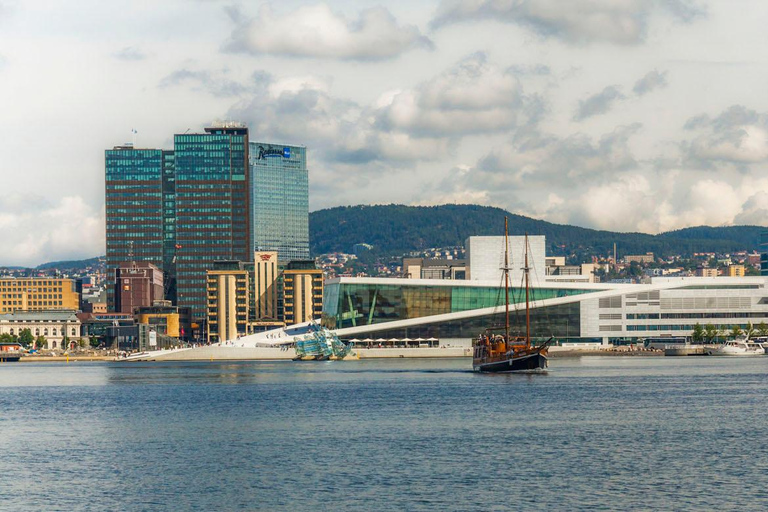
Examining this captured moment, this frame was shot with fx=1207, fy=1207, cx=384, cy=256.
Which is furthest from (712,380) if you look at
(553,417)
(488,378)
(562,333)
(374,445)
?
(562,333)

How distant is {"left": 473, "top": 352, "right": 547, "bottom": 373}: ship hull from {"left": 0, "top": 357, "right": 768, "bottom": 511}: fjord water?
21.5 m

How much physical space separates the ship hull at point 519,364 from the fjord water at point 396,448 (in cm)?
2153

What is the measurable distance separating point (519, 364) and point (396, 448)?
6902 centimetres

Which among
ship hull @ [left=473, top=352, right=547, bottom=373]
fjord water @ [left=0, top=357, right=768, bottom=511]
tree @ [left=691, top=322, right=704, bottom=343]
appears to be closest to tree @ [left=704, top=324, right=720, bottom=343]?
tree @ [left=691, top=322, right=704, bottom=343]

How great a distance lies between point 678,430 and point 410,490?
2281 cm

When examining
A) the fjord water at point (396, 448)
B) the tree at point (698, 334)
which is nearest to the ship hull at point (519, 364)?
the fjord water at point (396, 448)

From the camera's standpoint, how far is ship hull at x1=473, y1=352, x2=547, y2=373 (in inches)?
4926

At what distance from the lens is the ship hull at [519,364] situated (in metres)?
125

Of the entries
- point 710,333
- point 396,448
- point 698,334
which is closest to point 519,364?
point 396,448

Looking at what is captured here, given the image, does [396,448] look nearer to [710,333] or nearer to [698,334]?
[710,333]

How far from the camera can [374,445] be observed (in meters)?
59.4

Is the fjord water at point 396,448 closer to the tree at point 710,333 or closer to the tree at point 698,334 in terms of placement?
the tree at point 710,333

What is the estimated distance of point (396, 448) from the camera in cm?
5791

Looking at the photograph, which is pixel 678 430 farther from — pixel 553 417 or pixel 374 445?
pixel 374 445
